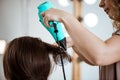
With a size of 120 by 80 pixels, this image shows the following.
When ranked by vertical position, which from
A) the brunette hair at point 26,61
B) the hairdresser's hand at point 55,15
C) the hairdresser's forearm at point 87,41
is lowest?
the brunette hair at point 26,61

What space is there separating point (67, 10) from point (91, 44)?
6.66ft

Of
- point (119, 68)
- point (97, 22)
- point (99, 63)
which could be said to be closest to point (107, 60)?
point (99, 63)

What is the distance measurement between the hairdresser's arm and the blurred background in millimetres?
1902

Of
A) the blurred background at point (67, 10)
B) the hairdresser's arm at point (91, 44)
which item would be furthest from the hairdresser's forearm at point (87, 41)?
the blurred background at point (67, 10)

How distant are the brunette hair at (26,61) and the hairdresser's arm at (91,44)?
15 cm

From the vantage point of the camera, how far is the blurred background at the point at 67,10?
9.46ft

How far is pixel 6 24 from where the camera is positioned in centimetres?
297

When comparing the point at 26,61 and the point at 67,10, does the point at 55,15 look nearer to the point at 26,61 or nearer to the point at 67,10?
the point at 26,61

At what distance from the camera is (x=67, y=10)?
291 centimetres

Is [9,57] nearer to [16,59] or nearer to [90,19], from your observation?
[16,59]

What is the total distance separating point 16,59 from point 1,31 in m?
2.06

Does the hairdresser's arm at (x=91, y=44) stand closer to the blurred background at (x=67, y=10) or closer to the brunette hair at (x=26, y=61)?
the brunette hair at (x=26, y=61)

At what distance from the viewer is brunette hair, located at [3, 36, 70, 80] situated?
3.22ft

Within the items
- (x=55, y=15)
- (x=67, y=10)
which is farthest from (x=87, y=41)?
(x=67, y=10)
